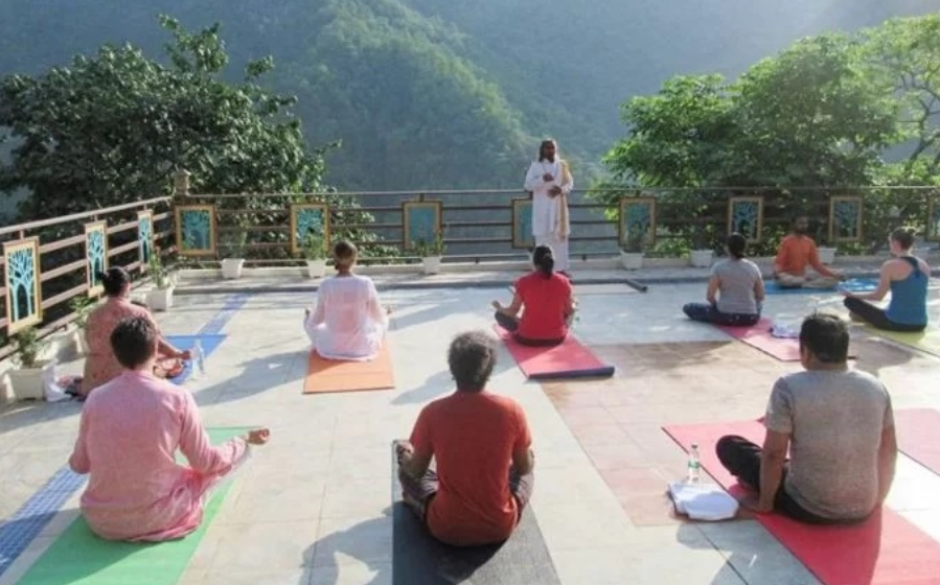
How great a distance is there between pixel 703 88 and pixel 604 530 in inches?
483

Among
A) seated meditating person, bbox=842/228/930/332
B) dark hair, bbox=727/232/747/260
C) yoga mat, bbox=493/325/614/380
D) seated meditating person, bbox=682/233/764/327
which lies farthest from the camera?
seated meditating person, bbox=682/233/764/327

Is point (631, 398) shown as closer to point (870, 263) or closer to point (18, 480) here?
point (18, 480)

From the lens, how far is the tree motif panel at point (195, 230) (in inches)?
404

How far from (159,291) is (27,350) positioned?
2951 millimetres

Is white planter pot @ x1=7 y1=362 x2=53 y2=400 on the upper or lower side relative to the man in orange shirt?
lower

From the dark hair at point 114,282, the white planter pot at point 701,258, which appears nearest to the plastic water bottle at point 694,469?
the dark hair at point 114,282

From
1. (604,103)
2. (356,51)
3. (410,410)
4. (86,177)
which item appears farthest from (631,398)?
(604,103)

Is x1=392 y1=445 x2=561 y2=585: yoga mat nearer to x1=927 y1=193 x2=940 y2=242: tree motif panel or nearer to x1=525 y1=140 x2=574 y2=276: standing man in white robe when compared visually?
x1=525 y1=140 x2=574 y2=276: standing man in white robe

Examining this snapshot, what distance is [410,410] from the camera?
4.95m

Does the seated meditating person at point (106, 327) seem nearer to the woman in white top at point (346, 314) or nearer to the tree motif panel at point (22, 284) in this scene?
the tree motif panel at point (22, 284)

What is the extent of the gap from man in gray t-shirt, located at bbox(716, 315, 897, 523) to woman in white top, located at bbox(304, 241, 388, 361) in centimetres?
339

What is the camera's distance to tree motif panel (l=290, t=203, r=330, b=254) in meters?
10.6

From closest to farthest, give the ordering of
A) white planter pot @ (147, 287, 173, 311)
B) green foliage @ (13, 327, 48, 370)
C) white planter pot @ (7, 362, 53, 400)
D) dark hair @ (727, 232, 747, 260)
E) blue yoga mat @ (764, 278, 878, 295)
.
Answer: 1. white planter pot @ (7, 362, 53, 400)
2. green foliage @ (13, 327, 48, 370)
3. dark hair @ (727, 232, 747, 260)
4. white planter pot @ (147, 287, 173, 311)
5. blue yoga mat @ (764, 278, 878, 295)

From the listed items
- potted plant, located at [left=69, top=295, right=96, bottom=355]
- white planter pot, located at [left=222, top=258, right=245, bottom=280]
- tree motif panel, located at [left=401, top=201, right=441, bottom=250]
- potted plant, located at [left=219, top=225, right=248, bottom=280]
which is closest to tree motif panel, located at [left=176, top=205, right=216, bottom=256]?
potted plant, located at [left=219, top=225, right=248, bottom=280]
